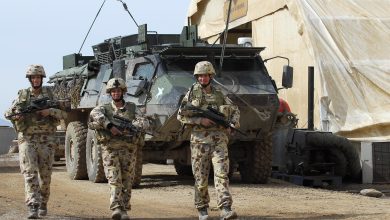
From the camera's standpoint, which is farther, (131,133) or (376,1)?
(376,1)

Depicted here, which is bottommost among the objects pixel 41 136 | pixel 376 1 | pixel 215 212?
pixel 215 212

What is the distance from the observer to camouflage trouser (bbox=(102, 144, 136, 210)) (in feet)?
27.4

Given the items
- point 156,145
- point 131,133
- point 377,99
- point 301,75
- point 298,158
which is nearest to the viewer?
point 131,133

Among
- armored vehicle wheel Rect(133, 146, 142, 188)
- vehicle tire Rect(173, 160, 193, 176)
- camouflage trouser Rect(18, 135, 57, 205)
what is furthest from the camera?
vehicle tire Rect(173, 160, 193, 176)

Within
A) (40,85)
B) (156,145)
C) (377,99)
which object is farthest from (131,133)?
(377,99)

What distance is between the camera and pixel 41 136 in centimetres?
Answer: 876

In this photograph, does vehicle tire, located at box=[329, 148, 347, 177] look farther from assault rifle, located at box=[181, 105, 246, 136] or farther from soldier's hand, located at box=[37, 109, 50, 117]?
soldier's hand, located at box=[37, 109, 50, 117]

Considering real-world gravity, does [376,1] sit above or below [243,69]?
above

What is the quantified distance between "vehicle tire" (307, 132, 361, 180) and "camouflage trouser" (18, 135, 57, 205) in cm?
629

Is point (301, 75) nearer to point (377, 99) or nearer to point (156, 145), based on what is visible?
point (377, 99)

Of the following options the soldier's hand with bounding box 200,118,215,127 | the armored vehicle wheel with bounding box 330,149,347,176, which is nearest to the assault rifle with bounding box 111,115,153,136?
the soldier's hand with bounding box 200,118,215,127

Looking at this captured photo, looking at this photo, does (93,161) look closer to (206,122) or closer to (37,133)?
(37,133)

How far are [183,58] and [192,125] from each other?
4142 mm

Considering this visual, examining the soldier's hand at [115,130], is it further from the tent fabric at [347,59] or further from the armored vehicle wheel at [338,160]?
the tent fabric at [347,59]
